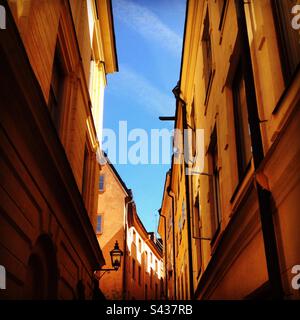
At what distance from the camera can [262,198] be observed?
5430mm

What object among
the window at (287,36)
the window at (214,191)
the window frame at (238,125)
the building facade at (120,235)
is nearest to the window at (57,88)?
the window frame at (238,125)

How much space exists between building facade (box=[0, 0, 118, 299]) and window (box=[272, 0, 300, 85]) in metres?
2.93

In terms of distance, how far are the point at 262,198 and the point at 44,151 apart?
2.89 meters

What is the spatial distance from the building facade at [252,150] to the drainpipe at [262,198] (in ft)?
0.04

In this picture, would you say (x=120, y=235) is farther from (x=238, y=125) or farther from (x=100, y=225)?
(x=238, y=125)

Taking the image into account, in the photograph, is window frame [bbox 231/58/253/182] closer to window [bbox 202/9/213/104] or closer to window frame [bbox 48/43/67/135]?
window [bbox 202/9/213/104]

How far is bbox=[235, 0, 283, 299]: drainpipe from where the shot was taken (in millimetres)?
5020

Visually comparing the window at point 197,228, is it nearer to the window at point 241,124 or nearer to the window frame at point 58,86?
the window at point 241,124

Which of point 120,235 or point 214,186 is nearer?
point 214,186

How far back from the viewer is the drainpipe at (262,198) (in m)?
5.02

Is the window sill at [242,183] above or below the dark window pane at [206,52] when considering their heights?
below

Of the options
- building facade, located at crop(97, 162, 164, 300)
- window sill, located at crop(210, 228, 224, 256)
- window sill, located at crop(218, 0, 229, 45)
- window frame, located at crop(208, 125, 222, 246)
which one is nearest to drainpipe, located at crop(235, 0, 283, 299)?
window sill, located at crop(218, 0, 229, 45)

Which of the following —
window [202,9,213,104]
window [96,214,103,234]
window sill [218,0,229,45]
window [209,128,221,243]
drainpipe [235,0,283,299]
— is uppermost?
window [96,214,103,234]

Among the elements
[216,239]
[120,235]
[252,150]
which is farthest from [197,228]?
[120,235]
